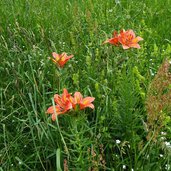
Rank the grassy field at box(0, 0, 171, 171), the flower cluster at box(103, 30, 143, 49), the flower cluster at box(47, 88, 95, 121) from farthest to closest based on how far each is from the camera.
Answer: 1. the flower cluster at box(103, 30, 143, 49)
2. the grassy field at box(0, 0, 171, 171)
3. the flower cluster at box(47, 88, 95, 121)

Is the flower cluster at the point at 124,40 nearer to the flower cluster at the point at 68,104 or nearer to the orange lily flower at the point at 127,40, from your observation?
the orange lily flower at the point at 127,40

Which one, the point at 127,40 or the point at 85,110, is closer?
the point at 127,40

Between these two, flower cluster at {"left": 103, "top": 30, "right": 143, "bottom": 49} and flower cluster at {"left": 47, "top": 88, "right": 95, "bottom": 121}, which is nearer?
flower cluster at {"left": 47, "top": 88, "right": 95, "bottom": 121}

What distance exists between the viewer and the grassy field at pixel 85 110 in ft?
6.41

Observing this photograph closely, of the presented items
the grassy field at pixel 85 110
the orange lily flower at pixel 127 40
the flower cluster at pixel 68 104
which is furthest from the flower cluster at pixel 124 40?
the flower cluster at pixel 68 104

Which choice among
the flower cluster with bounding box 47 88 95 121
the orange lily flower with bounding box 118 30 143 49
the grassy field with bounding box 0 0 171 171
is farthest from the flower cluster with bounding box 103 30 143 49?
the flower cluster with bounding box 47 88 95 121

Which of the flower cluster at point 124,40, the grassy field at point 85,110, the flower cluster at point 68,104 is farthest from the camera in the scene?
the flower cluster at point 124,40

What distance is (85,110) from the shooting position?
2398 millimetres

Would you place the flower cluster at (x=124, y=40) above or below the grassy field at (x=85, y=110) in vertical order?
above

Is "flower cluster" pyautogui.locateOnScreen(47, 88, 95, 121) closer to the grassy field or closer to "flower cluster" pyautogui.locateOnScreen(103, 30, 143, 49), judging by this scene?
the grassy field

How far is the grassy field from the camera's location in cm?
195

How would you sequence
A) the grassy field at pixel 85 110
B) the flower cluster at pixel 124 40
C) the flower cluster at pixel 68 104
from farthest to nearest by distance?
the flower cluster at pixel 124 40 < the grassy field at pixel 85 110 < the flower cluster at pixel 68 104

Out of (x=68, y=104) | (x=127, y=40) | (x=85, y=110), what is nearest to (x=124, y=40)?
(x=127, y=40)

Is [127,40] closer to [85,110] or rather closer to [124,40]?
[124,40]
